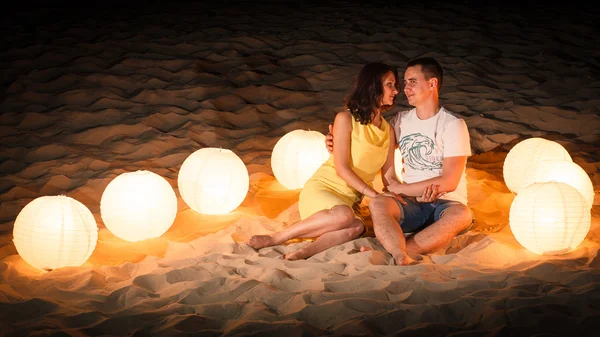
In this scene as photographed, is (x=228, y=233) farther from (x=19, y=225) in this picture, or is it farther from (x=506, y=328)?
(x=506, y=328)

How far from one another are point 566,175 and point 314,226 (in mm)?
1752

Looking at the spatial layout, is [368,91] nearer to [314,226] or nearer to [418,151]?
[418,151]

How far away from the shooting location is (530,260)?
4223mm

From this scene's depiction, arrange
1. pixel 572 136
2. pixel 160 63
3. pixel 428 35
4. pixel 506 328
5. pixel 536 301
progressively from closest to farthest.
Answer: pixel 506 328 < pixel 536 301 < pixel 572 136 < pixel 160 63 < pixel 428 35

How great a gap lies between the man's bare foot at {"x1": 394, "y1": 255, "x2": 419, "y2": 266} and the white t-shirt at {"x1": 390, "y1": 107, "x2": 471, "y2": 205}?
0.70 m

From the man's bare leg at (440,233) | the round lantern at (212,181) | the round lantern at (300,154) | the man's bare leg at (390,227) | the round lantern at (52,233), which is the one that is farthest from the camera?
the round lantern at (300,154)

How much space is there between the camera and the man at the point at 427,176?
179 inches

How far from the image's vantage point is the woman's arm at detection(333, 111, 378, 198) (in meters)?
4.69

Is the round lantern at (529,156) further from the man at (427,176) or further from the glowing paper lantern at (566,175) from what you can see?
the man at (427,176)

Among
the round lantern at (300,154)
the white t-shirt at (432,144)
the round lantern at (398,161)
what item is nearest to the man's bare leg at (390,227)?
the white t-shirt at (432,144)

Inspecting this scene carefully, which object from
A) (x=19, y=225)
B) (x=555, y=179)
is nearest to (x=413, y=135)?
(x=555, y=179)

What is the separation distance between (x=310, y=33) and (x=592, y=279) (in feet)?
21.2

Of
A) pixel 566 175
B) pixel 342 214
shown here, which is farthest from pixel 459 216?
pixel 566 175

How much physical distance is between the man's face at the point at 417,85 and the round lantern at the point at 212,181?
4.36 ft
